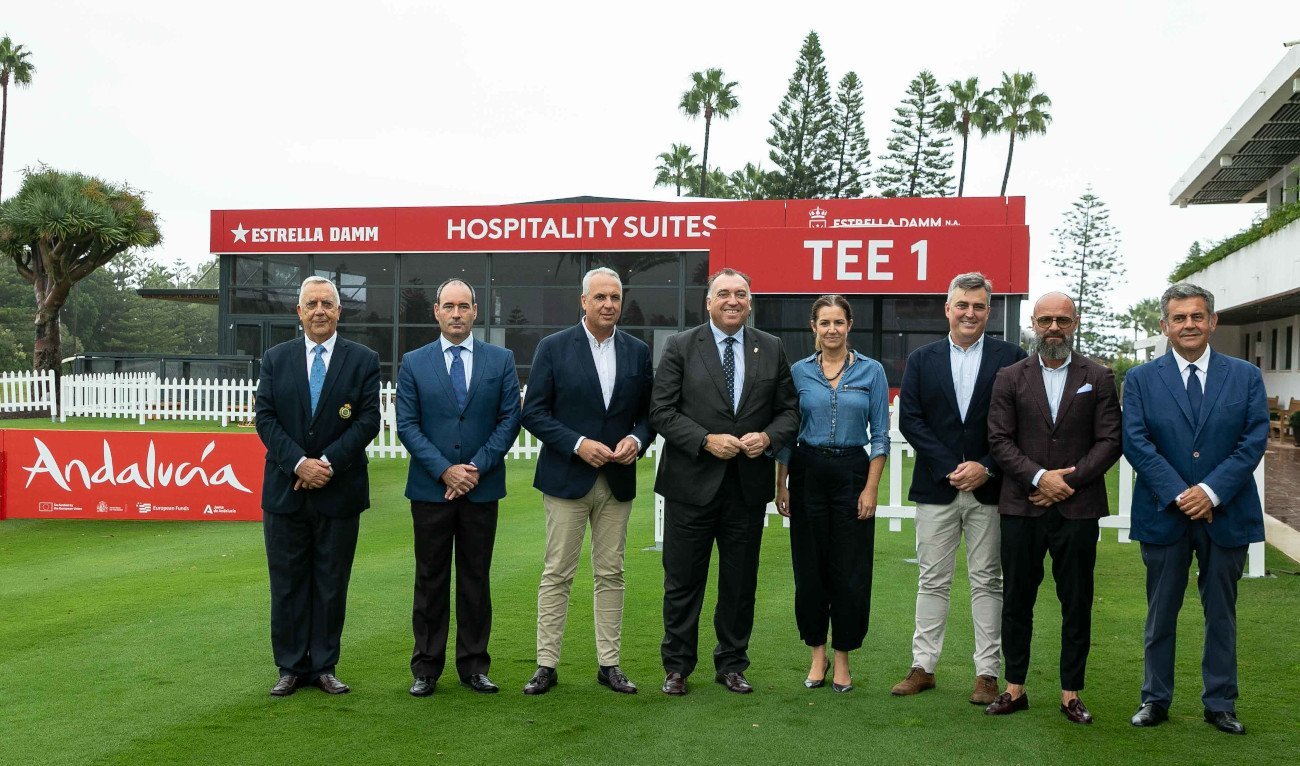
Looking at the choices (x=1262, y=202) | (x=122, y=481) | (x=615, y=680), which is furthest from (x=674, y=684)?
(x=1262, y=202)

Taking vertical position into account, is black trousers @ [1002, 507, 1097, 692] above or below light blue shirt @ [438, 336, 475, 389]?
below

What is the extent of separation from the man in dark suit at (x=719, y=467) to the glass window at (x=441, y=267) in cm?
2168

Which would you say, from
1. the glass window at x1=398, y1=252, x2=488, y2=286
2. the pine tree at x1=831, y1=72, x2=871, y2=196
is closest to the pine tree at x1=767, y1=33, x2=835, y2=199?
the pine tree at x1=831, y1=72, x2=871, y2=196

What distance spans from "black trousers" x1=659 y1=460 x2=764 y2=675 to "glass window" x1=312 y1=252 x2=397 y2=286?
75.3 feet

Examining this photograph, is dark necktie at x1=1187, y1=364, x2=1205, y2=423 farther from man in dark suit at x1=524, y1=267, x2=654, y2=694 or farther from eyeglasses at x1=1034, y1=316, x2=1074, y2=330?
man in dark suit at x1=524, y1=267, x2=654, y2=694

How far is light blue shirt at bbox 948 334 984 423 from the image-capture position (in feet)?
16.7

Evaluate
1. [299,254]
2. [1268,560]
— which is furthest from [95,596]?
[299,254]

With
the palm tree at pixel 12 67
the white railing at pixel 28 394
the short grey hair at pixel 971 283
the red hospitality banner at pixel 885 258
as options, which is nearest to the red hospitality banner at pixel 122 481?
the short grey hair at pixel 971 283

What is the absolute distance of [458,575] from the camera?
529cm

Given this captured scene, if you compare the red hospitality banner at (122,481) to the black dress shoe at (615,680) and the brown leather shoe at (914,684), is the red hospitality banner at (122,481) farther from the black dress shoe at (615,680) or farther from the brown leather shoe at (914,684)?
the brown leather shoe at (914,684)

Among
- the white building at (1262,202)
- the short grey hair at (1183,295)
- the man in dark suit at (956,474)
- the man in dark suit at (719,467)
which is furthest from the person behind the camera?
the white building at (1262,202)

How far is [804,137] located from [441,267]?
94.1 ft

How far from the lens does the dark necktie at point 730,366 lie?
518cm

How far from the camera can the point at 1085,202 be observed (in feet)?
208
